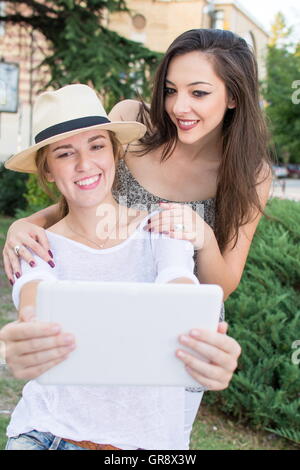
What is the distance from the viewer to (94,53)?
823cm

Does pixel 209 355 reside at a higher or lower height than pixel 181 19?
lower

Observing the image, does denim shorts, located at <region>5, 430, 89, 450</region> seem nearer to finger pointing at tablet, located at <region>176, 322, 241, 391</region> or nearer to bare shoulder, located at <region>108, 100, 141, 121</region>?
finger pointing at tablet, located at <region>176, 322, 241, 391</region>

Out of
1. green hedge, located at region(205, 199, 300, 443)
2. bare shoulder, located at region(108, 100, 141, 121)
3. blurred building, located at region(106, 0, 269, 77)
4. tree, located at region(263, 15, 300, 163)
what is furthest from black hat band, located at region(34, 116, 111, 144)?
blurred building, located at region(106, 0, 269, 77)

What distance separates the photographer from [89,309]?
1136mm

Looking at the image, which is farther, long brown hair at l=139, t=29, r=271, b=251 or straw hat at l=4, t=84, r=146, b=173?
long brown hair at l=139, t=29, r=271, b=251

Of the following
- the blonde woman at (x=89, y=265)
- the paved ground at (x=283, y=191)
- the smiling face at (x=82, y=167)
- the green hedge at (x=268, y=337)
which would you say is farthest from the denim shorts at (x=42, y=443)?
the green hedge at (x=268, y=337)

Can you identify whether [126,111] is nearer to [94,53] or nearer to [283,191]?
[94,53]

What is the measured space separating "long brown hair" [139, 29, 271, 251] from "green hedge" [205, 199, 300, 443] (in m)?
1.64

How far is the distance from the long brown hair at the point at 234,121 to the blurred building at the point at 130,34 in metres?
0.45

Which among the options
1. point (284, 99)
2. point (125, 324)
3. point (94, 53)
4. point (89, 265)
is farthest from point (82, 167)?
point (284, 99)

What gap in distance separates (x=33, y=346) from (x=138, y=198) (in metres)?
1.01

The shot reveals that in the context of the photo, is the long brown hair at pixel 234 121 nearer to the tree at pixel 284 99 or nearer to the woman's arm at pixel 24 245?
the woman's arm at pixel 24 245

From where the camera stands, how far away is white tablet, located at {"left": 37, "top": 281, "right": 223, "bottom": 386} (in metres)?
1.12

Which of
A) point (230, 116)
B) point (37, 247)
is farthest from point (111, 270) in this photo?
point (230, 116)
